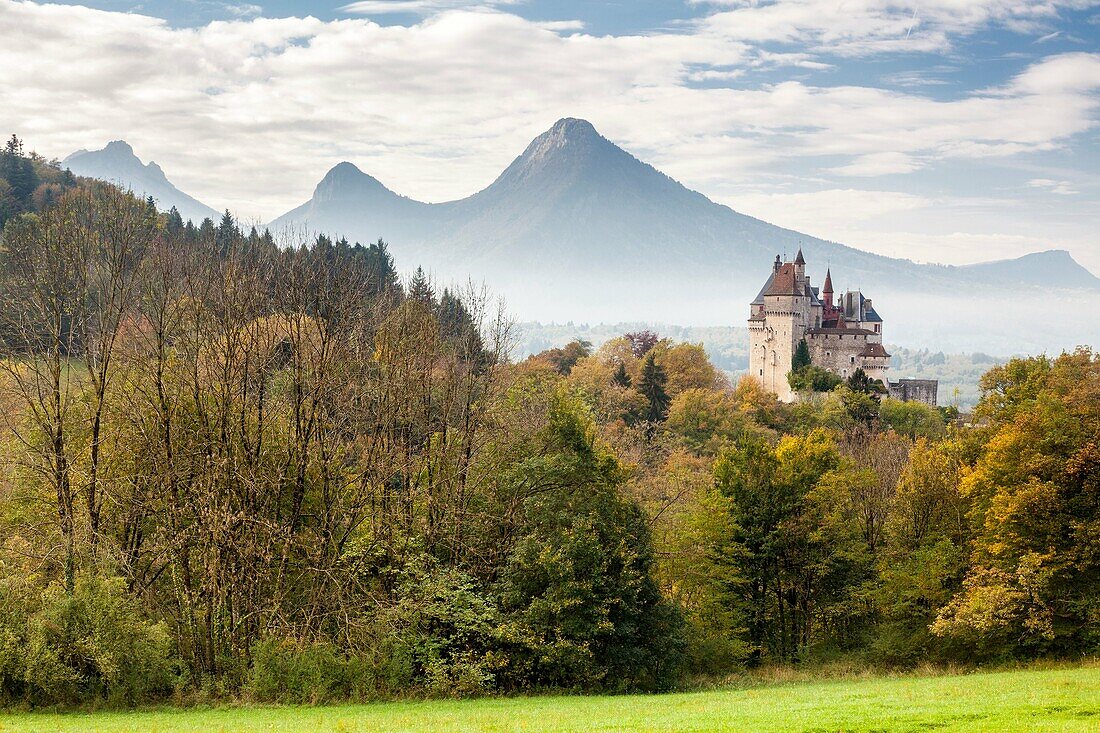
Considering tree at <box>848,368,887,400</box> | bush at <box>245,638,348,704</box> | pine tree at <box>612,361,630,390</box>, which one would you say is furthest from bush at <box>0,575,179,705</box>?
tree at <box>848,368,887,400</box>

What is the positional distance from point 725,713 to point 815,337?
96914 mm

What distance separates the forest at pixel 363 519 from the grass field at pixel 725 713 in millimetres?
2881

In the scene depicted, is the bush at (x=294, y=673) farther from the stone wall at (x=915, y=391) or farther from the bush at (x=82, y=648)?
the stone wall at (x=915, y=391)

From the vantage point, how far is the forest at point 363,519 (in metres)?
25.3

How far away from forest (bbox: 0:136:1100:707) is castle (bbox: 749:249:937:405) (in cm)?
7263

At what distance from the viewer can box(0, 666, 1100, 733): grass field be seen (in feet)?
53.6

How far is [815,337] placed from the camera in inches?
4365

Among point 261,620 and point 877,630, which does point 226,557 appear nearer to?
point 261,620

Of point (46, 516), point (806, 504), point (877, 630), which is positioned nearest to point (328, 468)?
point (46, 516)

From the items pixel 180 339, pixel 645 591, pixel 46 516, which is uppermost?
pixel 180 339

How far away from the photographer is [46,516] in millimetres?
26859

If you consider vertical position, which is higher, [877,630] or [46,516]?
[46,516]

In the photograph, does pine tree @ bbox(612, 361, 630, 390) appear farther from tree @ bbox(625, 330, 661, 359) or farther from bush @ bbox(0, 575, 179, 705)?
bush @ bbox(0, 575, 179, 705)

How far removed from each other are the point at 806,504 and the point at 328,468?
781 inches
